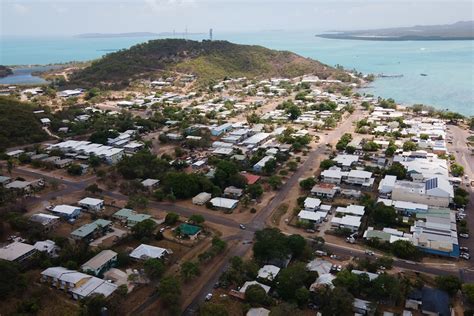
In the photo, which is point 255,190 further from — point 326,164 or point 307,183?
point 326,164

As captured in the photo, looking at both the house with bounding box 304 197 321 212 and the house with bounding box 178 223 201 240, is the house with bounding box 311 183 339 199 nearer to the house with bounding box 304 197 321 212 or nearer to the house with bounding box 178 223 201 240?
the house with bounding box 304 197 321 212

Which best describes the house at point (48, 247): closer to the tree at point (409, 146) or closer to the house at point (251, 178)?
the house at point (251, 178)

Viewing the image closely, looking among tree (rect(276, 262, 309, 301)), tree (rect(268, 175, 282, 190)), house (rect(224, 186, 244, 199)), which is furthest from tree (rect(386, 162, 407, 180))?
tree (rect(276, 262, 309, 301))

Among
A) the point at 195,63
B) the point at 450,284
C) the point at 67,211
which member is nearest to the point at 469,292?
the point at 450,284

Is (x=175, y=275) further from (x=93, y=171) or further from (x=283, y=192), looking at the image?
(x=93, y=171)

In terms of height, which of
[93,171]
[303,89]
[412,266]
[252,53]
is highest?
[252,53]

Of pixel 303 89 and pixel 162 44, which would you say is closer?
pixel 303 89

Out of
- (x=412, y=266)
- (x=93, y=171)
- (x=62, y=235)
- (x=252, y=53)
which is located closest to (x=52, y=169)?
(x=93, y=171)

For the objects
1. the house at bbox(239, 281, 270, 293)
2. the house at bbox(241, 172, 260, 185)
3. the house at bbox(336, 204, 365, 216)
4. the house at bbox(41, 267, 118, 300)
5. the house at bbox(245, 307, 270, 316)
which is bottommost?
the house at bbox(245, 307, 270, 316)
